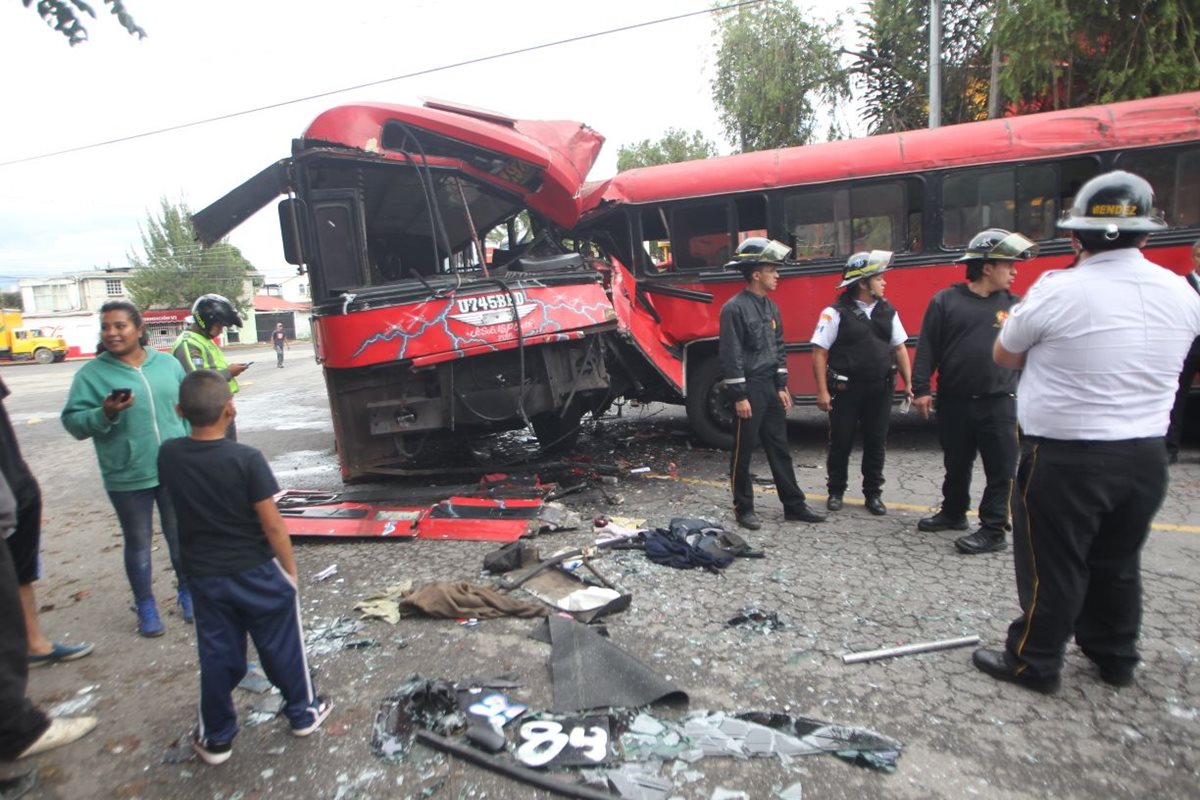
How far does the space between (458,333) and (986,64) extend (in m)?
13.8

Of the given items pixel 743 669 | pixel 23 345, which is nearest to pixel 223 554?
pixel 743 669

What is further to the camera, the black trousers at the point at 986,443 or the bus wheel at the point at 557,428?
the bus wheel at the point at 557,428

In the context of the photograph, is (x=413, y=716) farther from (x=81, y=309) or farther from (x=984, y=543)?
(x=81, y=309)

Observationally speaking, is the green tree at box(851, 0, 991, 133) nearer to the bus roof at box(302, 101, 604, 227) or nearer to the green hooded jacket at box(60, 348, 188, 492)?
the bus roof at box(302, 101, 604, 227)

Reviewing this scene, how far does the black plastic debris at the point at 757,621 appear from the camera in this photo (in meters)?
3.33

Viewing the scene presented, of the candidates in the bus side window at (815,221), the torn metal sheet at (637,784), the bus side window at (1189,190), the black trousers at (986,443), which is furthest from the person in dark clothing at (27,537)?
the bus side window at (1189,190)

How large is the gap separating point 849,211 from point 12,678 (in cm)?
668

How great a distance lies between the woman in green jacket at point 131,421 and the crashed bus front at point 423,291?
5.37 feet

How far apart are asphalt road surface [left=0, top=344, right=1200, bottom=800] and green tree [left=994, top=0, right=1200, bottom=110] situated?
6.67 metres

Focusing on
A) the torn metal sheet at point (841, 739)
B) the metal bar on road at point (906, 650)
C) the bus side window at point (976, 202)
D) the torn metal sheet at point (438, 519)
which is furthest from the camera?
the bus side window at point (976, 202)

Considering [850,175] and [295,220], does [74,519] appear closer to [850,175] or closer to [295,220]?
[295,220]

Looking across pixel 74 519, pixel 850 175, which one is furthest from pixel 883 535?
pixel 74 519

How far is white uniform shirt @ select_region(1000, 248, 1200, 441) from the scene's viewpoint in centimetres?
249

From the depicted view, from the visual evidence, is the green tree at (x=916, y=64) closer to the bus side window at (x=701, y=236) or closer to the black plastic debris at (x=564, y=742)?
the bus side window at (x=701, y=236)
